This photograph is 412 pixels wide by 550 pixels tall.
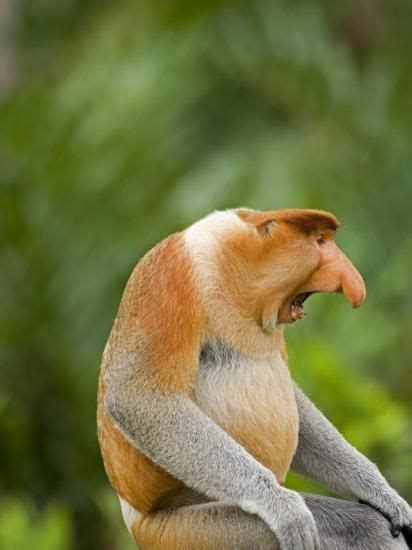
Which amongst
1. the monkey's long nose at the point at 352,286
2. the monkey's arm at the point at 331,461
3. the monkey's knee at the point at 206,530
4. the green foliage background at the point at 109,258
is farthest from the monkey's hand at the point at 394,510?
the green foliage background at the point at 109,258

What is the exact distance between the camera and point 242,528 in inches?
119

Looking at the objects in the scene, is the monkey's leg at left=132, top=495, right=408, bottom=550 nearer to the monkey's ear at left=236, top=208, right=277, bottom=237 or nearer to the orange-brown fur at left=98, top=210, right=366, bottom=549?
the orange-brown fur at left=98, top=210, right=366, bottom=549

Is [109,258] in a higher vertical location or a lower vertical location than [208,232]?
lower

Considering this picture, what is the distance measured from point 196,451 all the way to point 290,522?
258mm

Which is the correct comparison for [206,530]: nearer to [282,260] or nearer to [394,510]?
[394,510]

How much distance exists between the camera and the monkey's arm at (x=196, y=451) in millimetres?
3008

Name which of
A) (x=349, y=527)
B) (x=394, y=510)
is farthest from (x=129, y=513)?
(x=394, y=510)

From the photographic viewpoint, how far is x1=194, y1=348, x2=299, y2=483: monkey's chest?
10.1 feet

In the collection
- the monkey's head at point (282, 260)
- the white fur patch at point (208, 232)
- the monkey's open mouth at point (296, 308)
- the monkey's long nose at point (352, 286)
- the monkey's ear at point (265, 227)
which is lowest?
the monkey's open mouth at point (296, 308)

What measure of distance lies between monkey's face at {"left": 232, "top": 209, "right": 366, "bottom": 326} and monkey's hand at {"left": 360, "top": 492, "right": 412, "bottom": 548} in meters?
0.55

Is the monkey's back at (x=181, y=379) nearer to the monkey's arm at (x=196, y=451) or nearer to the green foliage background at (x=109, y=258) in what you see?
the monkey's arm at (x=196, y=451)

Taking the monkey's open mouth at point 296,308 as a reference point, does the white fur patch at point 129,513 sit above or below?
below

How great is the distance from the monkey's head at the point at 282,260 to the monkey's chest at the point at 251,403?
0.38 ft

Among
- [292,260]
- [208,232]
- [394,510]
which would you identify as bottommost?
[394,510]
